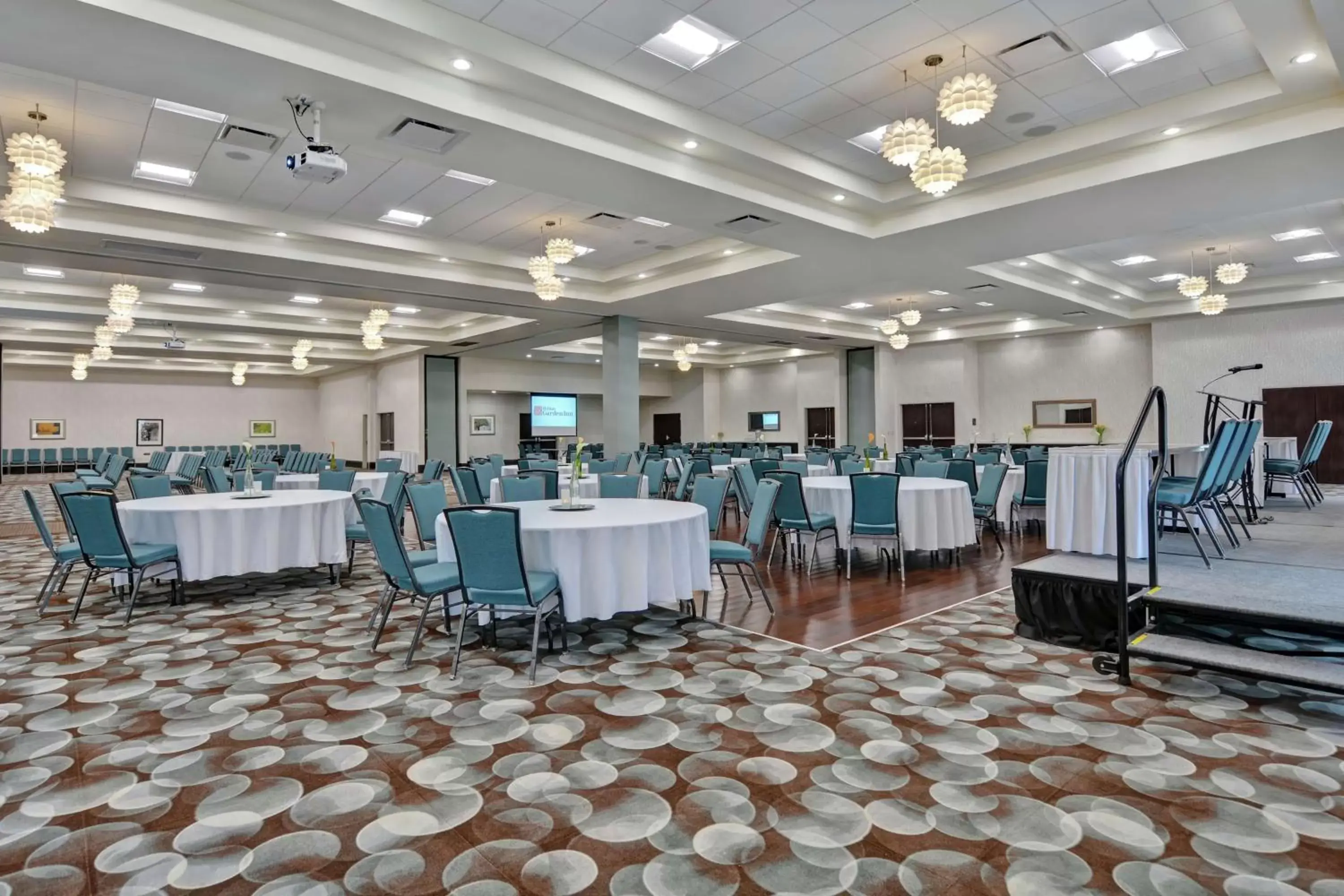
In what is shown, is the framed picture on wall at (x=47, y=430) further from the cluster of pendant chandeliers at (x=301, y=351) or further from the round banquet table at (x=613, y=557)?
the round banquet table at (x=613, y=557)

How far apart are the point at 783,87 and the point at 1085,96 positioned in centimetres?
253

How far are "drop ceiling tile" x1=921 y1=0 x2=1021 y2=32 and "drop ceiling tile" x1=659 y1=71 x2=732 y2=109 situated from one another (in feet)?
5.36

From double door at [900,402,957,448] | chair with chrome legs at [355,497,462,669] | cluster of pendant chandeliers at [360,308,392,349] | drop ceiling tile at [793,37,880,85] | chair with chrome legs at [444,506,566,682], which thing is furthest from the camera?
double door at [900,402,957,448]

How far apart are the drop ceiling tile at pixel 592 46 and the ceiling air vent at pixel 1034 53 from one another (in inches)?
107

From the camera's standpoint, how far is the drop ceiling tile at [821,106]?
6.05 m

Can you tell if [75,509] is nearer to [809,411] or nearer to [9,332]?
[9,332]

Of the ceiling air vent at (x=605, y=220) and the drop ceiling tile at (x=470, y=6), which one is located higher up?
the ceiling air vent at (x=605, y=220)

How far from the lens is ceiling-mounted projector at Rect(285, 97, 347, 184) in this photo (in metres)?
5.02

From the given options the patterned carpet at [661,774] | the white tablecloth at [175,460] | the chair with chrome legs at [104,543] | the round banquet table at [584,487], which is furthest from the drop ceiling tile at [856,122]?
the white tablecloth at [175,460]

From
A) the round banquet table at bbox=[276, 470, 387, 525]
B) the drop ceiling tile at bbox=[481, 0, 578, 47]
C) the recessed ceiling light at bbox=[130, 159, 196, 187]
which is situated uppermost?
the drop ceiling tile at bbox=[481, 0, 578, 47]

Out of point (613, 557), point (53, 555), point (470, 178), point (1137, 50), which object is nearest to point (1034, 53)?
point (1137, 50)

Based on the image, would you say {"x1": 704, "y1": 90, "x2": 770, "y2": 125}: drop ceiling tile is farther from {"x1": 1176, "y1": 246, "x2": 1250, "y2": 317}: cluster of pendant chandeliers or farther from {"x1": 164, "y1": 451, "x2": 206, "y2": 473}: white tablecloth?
{"x1": 164, "y1": 451, "x2": 206, "y2": 473}: white tablecloth

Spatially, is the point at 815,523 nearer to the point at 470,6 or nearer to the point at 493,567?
the point at 493,567

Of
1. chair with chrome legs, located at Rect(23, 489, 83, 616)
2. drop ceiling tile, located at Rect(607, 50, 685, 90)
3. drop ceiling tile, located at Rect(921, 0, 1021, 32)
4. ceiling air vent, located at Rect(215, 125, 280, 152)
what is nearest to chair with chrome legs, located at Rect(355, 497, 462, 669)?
chair with chrome legs, located at Rect(23, 489, 83, 616)
